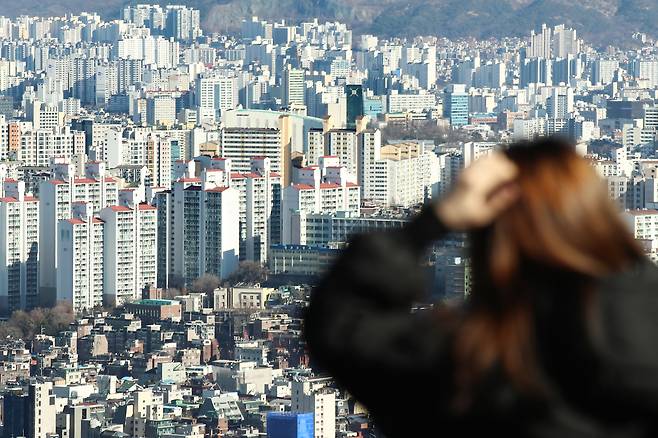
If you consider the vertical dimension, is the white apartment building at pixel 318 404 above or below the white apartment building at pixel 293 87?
below

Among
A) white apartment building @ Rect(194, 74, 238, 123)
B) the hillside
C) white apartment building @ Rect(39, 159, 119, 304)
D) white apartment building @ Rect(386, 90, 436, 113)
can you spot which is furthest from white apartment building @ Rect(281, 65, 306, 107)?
white apartment building @ Rect(39, 159, 119, 304)

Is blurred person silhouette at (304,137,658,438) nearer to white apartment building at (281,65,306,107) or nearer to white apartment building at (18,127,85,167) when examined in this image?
white apartment building at (18,127,85,167)

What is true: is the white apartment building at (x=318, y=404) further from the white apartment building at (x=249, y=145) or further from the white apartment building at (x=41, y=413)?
the white apartment building at (x=249, y=145)

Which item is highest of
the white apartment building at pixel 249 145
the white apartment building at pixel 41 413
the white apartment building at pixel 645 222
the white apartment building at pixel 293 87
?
the white apartment building at pixel 293 87

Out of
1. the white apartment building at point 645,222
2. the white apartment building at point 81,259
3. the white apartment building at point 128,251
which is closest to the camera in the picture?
the white apartment building at point 645,222

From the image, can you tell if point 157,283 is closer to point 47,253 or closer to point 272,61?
point 47,253

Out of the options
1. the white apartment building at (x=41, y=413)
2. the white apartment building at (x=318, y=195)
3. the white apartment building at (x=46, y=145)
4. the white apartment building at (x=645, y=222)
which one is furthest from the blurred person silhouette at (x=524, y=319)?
the white apartment building at (x=46, y=145)

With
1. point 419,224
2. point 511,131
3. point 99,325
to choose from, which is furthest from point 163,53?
point 419,224

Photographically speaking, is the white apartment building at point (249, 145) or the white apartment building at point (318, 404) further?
the white apartment building at point (249, 145)
